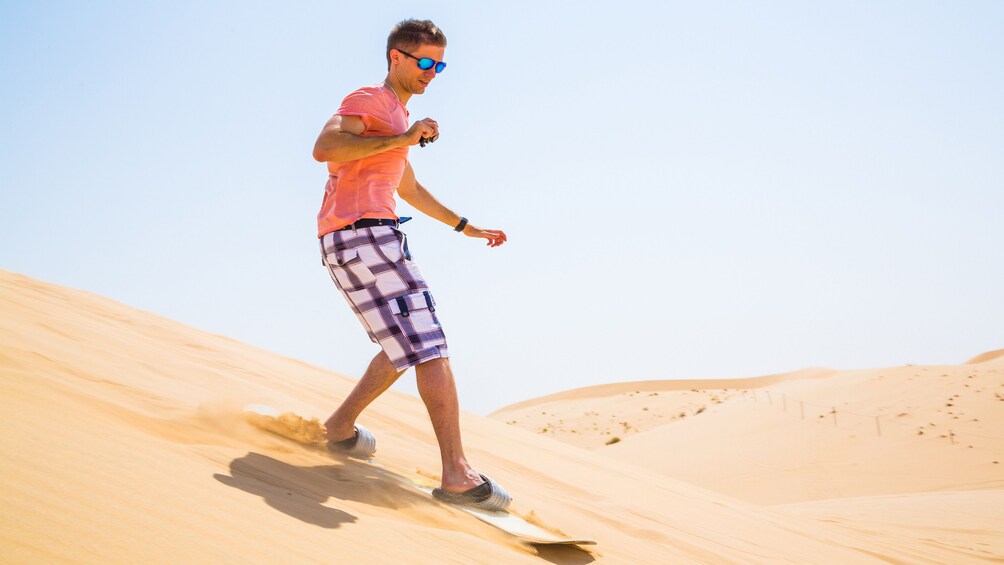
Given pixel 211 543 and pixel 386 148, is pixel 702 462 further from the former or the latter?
pixel 211 543

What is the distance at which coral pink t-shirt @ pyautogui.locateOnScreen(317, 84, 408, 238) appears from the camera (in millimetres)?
2703

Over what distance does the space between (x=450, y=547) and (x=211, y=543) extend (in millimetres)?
718

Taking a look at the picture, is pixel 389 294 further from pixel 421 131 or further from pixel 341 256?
pixel 421 131

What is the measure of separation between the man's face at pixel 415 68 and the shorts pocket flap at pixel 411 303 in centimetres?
78

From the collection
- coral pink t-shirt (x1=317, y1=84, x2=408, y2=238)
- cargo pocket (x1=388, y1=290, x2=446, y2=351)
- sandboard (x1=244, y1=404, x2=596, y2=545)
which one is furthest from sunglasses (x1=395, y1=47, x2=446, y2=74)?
sandboard (x1=244, y1=404, x2=596, y2=545)

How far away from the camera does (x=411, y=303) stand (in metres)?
2.65

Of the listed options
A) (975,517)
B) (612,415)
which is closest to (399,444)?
(975,517)

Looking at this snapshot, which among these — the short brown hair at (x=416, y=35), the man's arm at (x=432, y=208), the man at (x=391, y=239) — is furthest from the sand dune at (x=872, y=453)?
the short brown hair at (x=416, y=35)

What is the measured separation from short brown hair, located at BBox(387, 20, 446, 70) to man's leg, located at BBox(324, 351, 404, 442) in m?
1.14

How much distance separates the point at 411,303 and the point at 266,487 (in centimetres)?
77

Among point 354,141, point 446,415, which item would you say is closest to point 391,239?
point 354,141

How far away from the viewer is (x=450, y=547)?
2125 millimetres

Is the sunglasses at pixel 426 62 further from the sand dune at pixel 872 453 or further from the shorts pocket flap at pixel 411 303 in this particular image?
the sand dune at pixel 872 453

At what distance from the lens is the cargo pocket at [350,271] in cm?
267
